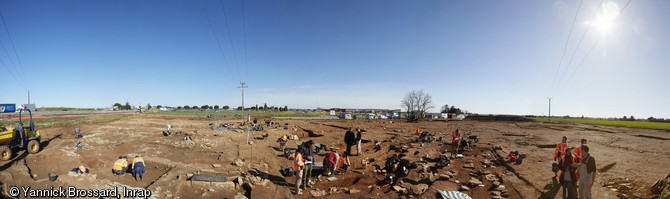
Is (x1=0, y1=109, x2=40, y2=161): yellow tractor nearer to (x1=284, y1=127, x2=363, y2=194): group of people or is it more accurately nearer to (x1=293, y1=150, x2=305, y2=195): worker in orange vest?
(x1=284, y1=127, x2=363, y2=194): group of people

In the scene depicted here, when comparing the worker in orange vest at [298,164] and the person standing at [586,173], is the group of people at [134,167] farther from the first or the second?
the person standing at [586,173]

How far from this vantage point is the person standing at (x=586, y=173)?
5.46 metres

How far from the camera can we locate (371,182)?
893 cm

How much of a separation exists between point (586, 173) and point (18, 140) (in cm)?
2380

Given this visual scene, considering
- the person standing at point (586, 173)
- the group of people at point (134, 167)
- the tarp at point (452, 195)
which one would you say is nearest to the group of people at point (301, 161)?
the tarp at point (452, 195)

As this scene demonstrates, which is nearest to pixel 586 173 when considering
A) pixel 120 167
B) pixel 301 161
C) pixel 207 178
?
pixel 301 161

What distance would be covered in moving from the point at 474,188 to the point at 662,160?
12369 mm

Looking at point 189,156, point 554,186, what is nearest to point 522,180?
point 554,186

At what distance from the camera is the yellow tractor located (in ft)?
34.9

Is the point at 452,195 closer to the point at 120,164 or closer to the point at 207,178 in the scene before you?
the point at 207,178

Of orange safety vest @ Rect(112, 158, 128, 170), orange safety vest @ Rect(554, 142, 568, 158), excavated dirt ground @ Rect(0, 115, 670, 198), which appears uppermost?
orange safety vest @ Rect(554, 142, 568, 158)

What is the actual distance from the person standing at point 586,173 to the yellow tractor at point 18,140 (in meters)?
22.4

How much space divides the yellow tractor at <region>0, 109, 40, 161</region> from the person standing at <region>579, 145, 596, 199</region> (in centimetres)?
2238

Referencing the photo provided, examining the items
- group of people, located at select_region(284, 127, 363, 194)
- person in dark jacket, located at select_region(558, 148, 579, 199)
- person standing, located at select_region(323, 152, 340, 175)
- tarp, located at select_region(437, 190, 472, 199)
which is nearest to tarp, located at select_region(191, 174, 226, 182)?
group of people, located at select_region(284, 127, 363, 194)
